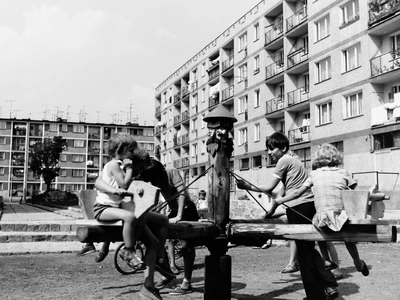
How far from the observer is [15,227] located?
43.2 ft

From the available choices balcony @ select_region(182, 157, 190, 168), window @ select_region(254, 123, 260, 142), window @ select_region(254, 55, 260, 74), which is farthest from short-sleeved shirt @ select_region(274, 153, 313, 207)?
balcony @ select_region(182, 157, 190, 168)

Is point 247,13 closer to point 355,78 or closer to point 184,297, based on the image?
point 355,78

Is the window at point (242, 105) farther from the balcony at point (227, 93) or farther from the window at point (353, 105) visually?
the window at point (353, 105)

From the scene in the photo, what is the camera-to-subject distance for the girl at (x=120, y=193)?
4035 mm

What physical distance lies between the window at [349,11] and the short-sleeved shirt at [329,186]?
22.8m

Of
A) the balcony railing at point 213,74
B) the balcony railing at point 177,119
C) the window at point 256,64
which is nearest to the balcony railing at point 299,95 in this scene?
the window at point 256,64

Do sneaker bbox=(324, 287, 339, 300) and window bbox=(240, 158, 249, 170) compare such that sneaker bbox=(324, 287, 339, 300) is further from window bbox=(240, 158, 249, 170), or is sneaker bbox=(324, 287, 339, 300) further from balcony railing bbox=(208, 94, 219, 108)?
balcony railing bbox=(208, 94, 219, 108)

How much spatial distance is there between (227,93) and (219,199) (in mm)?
37428

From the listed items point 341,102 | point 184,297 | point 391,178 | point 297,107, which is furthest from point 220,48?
point 184,297

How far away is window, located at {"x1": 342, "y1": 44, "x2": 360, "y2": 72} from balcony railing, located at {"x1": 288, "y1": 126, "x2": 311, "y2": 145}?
4.80m

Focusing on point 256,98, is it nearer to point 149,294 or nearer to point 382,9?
point 382,9

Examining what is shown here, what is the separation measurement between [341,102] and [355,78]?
1596 mm

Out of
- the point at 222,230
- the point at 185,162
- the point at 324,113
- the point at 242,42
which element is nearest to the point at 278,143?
the point at 222,230

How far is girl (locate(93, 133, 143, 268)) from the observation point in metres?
4.04
